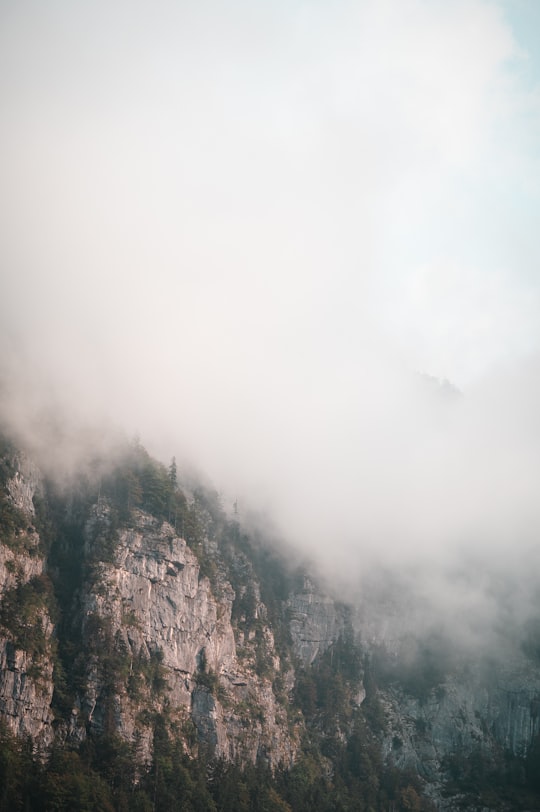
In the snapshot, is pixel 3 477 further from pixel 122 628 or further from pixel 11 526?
pixel 122 628

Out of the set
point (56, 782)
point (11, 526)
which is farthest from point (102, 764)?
point (11, 526)

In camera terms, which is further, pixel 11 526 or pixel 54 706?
pixel 11 526

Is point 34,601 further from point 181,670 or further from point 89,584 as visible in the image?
point 181,670

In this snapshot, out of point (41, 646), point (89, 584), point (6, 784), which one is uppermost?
point (89, 584)

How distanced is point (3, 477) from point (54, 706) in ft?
192

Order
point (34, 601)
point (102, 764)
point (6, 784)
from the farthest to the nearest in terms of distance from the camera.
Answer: point (34, 601) → point (102, 764) → point (6, 784)

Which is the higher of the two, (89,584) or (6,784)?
(89,584)

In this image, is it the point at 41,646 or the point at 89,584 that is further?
the point at 89,584

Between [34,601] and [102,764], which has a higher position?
[34,601]

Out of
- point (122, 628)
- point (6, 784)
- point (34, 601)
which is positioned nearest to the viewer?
point (6, 784)

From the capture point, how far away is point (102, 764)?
166m

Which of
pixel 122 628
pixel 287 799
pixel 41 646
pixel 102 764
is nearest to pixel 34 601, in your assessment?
pixel 41 646

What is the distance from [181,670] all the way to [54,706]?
1465 inches

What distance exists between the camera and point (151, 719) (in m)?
181
